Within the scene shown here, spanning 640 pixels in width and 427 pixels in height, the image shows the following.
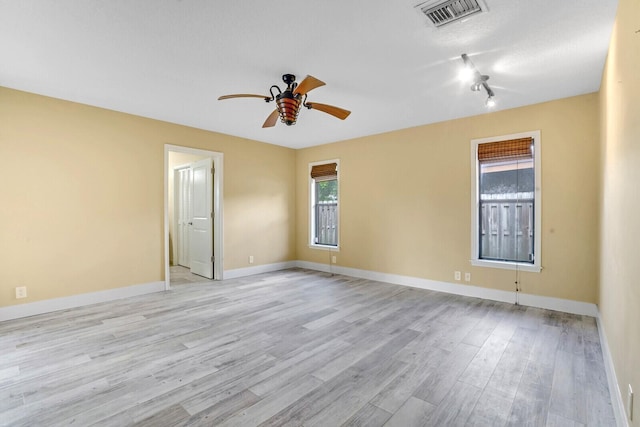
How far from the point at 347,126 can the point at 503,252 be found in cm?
294

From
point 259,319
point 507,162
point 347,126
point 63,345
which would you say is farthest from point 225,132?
point 507,162

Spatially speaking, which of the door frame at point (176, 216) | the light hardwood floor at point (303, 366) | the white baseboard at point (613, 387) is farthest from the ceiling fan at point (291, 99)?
the door frame at point (176, 216)

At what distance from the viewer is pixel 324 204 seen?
633 cm

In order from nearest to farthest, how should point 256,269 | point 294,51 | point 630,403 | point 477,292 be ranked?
point 630,403 < point 294,51 < point 477,292 < point 256,269

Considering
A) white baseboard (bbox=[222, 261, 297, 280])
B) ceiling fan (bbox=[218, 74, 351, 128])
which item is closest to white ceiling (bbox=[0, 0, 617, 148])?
ceiling fan (bbox=[218, 74, 351, 128])

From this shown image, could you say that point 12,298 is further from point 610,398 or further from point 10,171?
point 610,398

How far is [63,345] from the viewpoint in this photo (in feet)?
9.00

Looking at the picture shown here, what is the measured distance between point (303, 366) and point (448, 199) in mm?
3276

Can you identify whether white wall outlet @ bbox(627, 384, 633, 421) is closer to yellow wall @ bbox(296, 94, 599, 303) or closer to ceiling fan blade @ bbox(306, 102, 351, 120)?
yellow wall @ bbox(296, 94, 599, 303)

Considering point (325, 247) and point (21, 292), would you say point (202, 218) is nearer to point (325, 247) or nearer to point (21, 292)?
point (325, 247)

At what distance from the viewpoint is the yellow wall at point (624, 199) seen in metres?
1.52

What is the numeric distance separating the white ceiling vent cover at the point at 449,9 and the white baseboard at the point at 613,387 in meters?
2.56

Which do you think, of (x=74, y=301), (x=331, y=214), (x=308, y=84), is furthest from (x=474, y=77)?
(x=74, y=301)

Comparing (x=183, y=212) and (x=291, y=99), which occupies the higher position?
(x=291, y=99)
